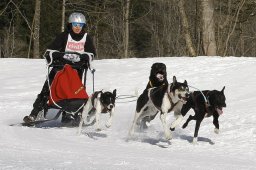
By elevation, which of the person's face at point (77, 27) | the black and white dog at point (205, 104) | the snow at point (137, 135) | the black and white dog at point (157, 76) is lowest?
the snow at point (137, 135)

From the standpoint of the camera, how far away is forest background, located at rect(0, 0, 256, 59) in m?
17.9

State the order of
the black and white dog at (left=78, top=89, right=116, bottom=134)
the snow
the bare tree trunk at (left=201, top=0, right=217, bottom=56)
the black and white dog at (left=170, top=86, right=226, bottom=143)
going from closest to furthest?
1. the snow
2. the black and white dog at (left=170, top=86, right=226, bottom=143)
3. the black and white dog at (left=78, top=89, right=116, bottom=134)
4. the bare tree trunk at (left=201, top=0, right=217, bottom=56)

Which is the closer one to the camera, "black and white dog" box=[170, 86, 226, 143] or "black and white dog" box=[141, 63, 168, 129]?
"black and white dog" box=[170, 86, 226, 143]

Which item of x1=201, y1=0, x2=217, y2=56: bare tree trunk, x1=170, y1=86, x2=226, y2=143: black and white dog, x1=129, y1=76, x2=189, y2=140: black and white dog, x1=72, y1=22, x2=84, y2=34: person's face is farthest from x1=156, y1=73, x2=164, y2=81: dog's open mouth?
x1=201, y1=0, x2=217, y2=56: bare tree trunk

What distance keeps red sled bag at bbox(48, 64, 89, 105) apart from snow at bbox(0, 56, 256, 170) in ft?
1.71

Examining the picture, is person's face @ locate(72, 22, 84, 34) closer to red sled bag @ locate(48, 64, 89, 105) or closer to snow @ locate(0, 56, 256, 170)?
red sled bag @ locate(48, 64, 89, 105)

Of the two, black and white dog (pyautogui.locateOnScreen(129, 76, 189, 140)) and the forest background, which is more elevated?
the forest background

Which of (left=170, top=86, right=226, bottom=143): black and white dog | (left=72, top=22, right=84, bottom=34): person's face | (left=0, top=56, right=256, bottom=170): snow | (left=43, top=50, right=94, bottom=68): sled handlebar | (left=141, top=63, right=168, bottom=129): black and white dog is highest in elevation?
(left=72, top=22, right=84, bottom=34): person's face

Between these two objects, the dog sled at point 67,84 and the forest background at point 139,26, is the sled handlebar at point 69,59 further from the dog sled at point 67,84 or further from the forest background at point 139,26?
the forest background at point 139,26

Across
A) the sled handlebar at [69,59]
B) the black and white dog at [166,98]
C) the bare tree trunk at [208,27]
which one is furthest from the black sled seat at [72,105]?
the bare tree trunk at [208,27]

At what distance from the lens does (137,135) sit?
26.8 feet

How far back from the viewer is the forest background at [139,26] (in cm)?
1789

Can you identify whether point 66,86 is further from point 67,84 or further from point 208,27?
point 208,27

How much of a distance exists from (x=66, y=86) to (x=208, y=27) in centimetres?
860
